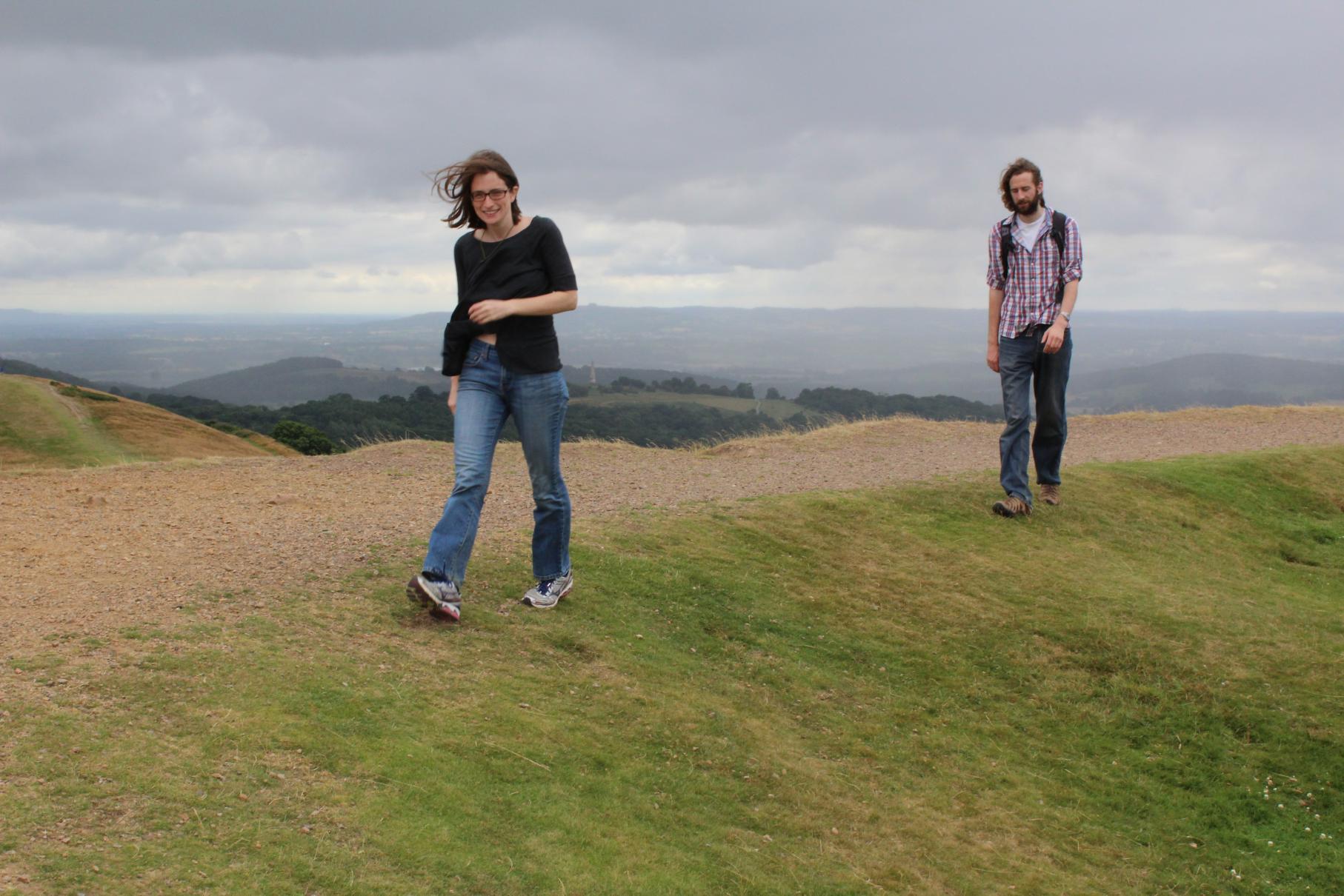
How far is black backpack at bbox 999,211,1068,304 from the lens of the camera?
9281mm

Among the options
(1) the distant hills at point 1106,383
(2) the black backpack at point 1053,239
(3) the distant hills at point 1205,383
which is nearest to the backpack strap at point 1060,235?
(2) the black backpack at point 1053,239

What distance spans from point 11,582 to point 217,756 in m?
3.17

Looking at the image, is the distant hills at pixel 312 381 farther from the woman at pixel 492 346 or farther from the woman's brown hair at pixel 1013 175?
the woman at pixel 492 346

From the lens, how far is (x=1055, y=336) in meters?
9.16

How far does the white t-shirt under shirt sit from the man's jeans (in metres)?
0.82

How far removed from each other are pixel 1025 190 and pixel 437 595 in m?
6.40

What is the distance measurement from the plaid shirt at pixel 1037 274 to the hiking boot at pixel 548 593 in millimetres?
5231

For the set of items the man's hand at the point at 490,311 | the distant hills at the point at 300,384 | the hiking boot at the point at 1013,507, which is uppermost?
the man's hand at the point at 490,311

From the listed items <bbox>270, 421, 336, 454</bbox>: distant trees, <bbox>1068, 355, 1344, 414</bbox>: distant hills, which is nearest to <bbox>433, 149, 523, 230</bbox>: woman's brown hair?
<bbox>270, 421, 336, 454</bbox>: distant trees

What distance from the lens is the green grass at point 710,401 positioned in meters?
67.5

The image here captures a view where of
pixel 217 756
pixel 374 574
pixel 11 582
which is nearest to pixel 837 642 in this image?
pixel 374 574

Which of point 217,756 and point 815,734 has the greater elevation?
point 217,756

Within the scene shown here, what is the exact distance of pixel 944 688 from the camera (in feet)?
22.8

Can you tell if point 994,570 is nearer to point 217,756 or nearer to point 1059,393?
point 1059,393
